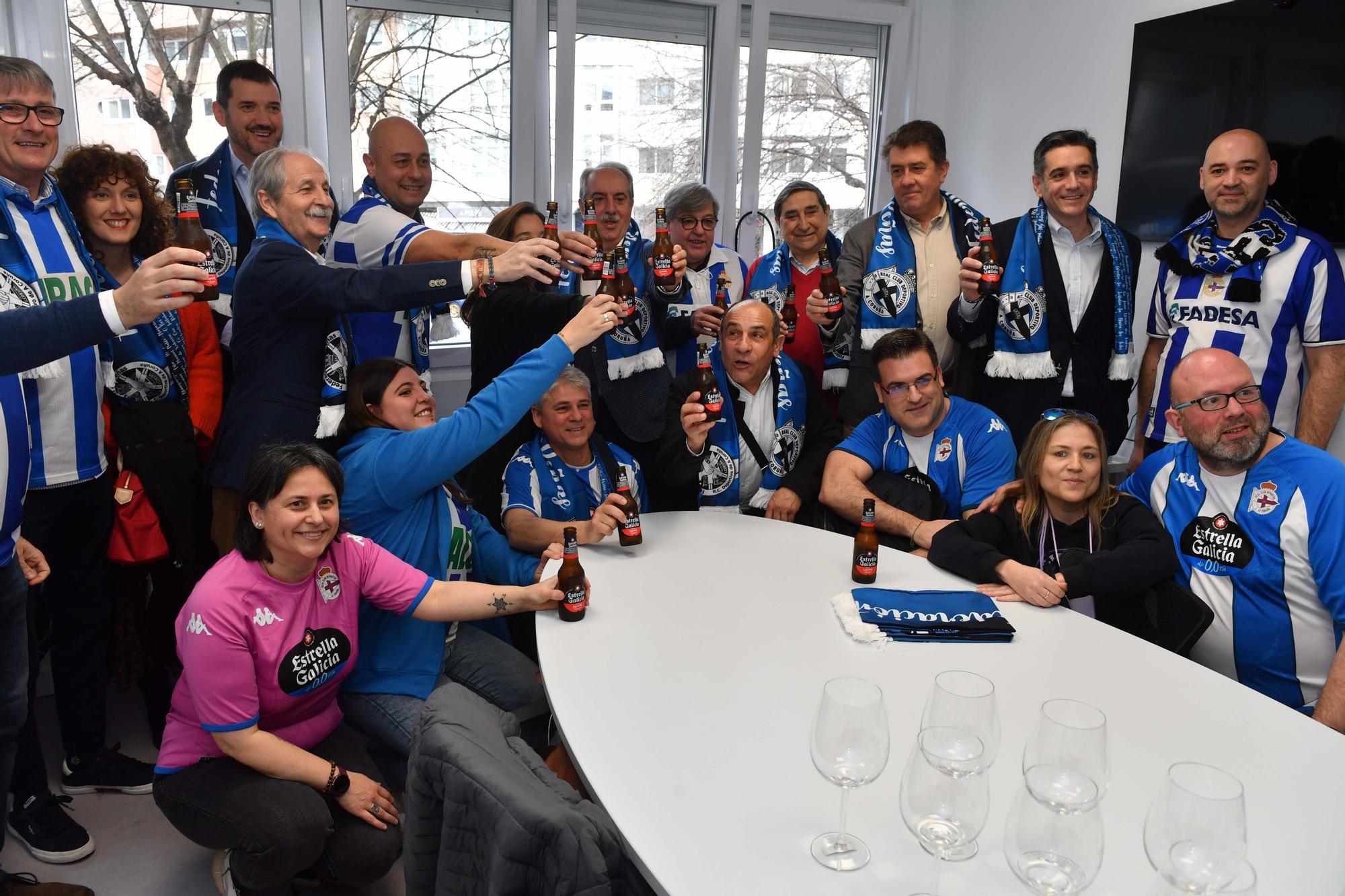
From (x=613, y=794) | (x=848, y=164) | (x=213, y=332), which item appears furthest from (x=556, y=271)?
(x=848, y=164)

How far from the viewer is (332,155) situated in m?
4.47

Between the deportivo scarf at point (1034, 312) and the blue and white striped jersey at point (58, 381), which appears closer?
the blue and white striped jersey at point (58, 381)

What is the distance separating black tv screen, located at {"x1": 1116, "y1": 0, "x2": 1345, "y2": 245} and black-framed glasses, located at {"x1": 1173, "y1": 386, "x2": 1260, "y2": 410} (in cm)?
172

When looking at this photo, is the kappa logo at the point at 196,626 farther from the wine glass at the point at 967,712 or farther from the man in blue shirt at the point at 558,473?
the wine glass at the point at 967,712

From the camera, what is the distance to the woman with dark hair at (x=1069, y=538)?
2105 mm

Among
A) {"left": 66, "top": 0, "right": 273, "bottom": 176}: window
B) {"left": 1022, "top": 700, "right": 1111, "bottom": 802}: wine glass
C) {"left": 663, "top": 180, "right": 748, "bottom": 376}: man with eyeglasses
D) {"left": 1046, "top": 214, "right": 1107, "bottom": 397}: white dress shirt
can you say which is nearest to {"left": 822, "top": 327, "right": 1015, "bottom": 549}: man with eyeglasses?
{"left": 1046, "top": 214, "right": 1107, "bottom": 397}: white dress shirt

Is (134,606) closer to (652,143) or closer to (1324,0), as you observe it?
(652,143)

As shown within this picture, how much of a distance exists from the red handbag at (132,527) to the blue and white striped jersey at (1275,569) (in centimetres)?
279

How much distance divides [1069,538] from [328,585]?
1.75 metres

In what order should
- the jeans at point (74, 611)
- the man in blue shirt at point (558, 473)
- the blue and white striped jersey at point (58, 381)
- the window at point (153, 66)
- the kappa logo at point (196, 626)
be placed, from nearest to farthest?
1. the kappa logo at point (196, 626)
2. the blue and white striped jersey at point (58, 381)
3. the jeans at point (74, 611)
4. the man in blue shirt at point (558, 473)
5. the window at point (153, 66)

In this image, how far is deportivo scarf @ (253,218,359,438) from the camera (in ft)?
8.08

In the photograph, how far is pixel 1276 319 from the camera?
3049 mm

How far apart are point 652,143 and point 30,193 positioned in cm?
335

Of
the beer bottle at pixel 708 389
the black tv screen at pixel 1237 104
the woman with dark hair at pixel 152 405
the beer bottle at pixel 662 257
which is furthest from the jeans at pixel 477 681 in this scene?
the black tv screen at pixel 1237 104
